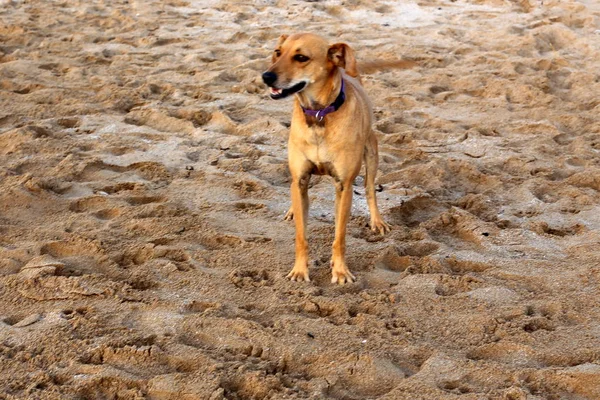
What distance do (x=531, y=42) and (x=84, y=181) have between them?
5633mm

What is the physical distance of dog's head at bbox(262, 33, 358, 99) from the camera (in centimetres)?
387

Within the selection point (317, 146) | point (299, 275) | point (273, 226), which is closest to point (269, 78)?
point (317, 146)

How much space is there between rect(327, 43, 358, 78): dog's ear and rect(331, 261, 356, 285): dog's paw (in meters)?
1.06

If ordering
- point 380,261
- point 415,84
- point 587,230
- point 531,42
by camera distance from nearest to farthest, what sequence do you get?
point 380,261, point 587,230, point 415,84, point 531,42

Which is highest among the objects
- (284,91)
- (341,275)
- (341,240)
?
(284,91)

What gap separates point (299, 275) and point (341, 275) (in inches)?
9.2

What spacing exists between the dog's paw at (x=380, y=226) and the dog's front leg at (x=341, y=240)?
2.20ft

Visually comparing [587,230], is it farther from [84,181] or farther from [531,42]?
[531,42]

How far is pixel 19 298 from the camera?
3.76 meters

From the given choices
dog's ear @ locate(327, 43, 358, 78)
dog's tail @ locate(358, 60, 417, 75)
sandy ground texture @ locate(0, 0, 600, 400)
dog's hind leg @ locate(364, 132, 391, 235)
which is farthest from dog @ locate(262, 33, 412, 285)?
dog's tail @ locate(358, 60, 417, 75)

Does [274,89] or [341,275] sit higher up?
[274,89]

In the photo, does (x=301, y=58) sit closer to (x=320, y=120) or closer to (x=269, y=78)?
(x=269, y=78)

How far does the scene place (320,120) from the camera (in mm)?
3988

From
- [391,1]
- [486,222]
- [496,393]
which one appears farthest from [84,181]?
[391,1]
